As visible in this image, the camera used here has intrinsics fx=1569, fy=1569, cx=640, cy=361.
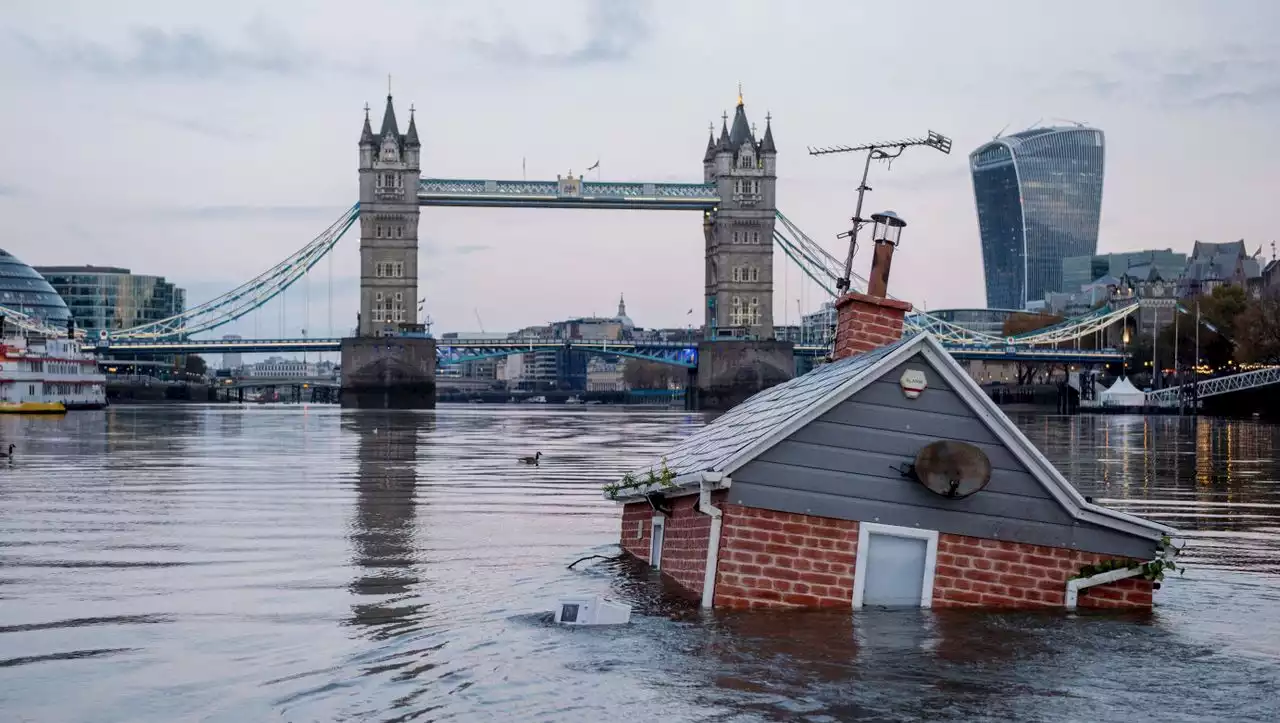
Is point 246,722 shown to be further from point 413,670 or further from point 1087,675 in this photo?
point 1087,675

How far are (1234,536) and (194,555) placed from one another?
13.7 m

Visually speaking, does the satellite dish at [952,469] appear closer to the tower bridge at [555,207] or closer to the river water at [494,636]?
the river water at [494,636]

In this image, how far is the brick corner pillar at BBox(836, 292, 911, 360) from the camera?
15844mm

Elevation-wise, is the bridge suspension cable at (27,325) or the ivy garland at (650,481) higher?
the bridge suspension cable at (27,325)

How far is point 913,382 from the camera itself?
13711 millimetres

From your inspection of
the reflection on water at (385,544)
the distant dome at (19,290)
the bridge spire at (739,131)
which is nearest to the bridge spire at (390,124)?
the bridge spire at (739,131)

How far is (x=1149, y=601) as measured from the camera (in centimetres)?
1460

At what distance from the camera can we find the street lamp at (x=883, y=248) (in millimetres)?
16094

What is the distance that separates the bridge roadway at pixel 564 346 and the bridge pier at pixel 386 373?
703 centimetres

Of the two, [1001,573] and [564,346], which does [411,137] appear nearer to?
[564,346]

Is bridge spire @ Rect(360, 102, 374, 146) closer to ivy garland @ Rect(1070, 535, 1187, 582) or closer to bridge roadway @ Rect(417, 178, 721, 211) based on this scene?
bridge roadway @ Rect(417, 178, 721, 211)

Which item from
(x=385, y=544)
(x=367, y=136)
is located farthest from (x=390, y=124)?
(x=385, y=544)

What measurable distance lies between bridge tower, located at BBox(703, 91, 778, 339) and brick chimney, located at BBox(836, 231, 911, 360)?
13295 cm

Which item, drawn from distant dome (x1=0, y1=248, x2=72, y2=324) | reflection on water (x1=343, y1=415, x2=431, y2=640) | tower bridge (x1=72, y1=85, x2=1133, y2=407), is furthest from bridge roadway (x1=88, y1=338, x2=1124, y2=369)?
reflection on water (x1=343, y1=415, x2=431, y2=640)
